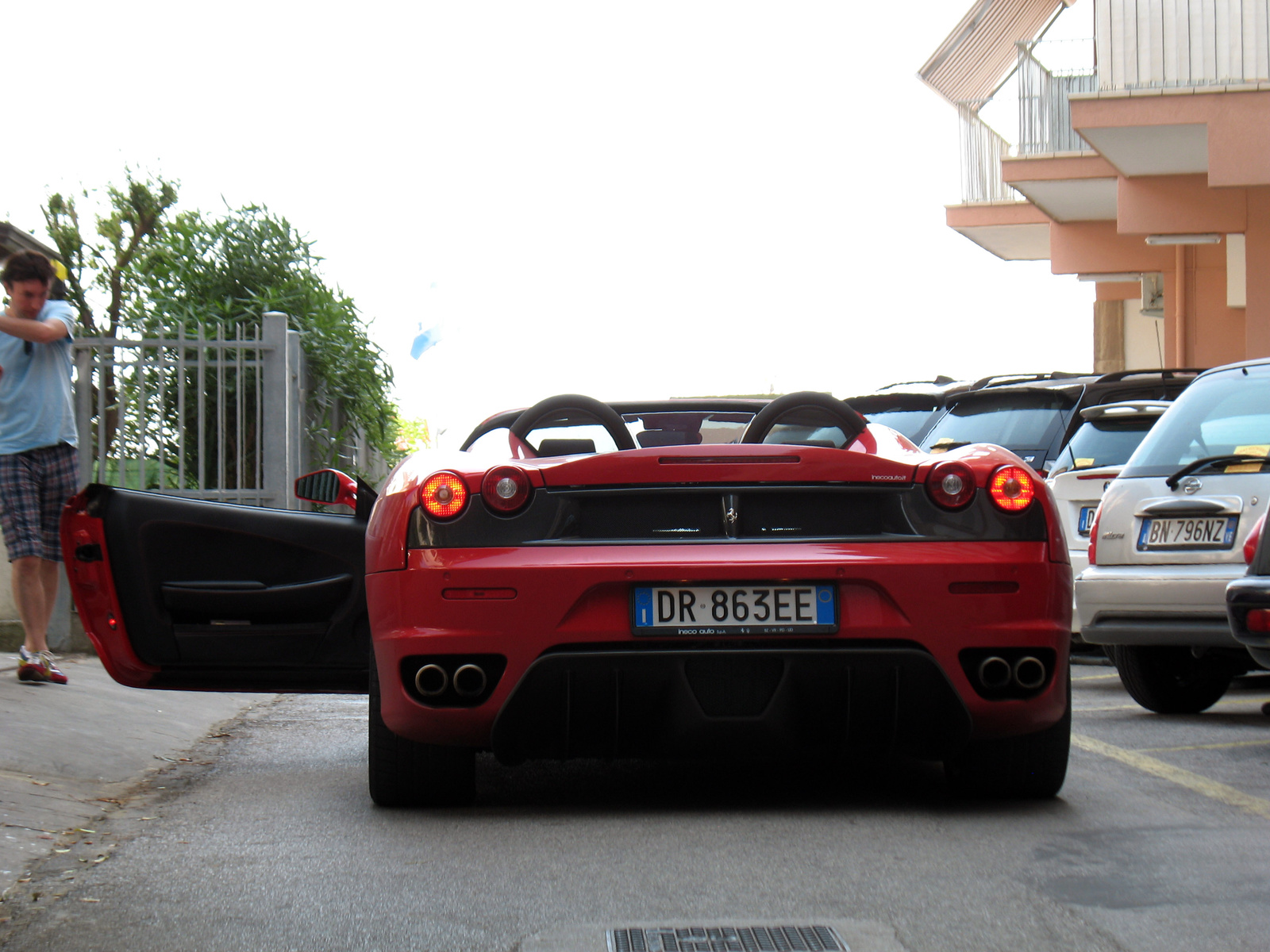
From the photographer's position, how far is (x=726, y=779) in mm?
5207

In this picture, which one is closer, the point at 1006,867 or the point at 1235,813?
the point at 1006,867

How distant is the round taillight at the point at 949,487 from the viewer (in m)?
4.46

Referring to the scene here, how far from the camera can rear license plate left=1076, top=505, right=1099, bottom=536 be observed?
343 inches

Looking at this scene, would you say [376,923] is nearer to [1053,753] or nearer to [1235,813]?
[1053,753]

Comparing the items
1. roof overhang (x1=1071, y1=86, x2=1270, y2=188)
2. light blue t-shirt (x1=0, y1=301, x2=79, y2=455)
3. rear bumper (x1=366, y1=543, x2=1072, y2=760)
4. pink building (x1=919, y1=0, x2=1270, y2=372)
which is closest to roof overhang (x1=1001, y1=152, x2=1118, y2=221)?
pink building (x1=919, y1=0, x2=1270, y2=372)

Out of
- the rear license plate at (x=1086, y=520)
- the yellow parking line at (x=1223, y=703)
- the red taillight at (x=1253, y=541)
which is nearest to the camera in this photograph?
the red taillight at (x=1253, y=541)

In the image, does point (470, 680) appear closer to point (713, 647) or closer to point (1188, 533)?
point (713, 647)

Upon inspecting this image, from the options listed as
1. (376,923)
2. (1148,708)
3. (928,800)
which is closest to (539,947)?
(376,923)

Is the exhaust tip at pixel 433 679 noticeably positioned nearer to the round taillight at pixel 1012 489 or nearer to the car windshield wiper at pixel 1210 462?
the round taillight at pixel 1012 489

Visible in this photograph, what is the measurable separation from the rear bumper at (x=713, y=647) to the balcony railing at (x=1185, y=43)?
42.9 feet

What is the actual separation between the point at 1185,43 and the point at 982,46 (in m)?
11.0

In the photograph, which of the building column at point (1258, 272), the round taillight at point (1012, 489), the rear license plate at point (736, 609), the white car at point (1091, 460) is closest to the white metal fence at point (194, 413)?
the white car at point (1091, 460)

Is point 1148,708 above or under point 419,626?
under

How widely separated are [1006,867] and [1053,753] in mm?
929
